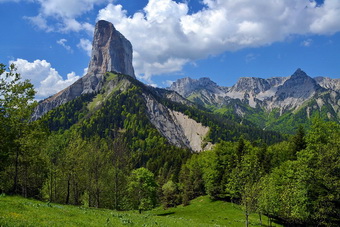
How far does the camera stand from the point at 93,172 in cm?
5178

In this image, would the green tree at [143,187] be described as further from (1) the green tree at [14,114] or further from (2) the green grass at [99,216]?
(1) the green tree at [14,114]

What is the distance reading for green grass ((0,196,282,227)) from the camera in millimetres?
15562

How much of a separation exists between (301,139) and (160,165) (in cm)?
10118

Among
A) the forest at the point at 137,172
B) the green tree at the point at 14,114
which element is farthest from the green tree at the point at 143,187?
the green tree at the point at 14,114

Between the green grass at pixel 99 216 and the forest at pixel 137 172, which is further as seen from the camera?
the forest at pixel 137 172

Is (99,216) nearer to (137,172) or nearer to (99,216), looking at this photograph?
(99,216)

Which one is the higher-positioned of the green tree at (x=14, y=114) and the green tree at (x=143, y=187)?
the green tree at (x=14, y=114)

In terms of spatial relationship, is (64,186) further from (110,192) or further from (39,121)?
(39,121)

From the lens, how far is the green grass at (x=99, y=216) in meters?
15.6

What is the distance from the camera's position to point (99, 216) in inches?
877

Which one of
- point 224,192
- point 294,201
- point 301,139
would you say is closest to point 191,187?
point 224,192

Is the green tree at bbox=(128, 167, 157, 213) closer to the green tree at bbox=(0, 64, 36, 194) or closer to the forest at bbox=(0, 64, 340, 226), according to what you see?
the forest at bbox=(0, 64, 340, 226)

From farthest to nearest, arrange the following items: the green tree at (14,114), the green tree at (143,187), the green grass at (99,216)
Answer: the green tree at (143,187)
the green tree at (14,114)
the green grass at (99,216)

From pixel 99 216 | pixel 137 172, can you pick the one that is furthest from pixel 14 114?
pixel 137 172
